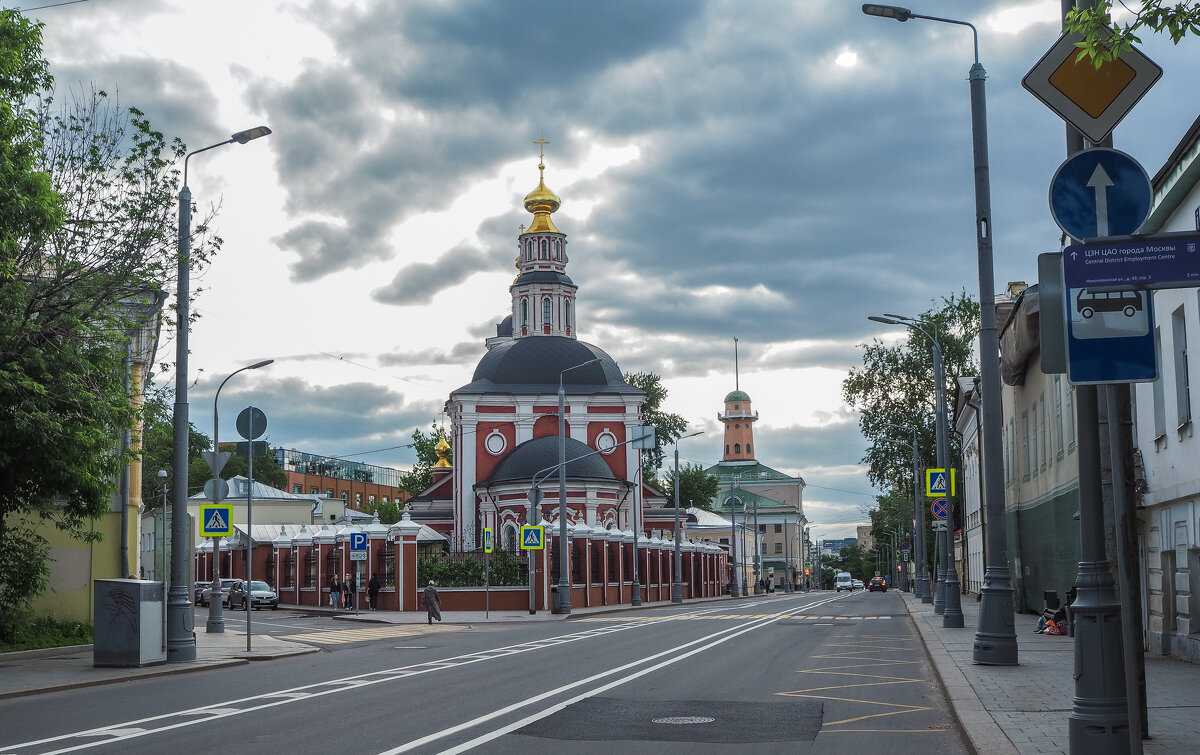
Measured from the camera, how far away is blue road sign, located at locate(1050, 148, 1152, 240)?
820 centimetres

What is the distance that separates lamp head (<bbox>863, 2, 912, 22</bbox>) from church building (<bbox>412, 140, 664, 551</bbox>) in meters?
48.1

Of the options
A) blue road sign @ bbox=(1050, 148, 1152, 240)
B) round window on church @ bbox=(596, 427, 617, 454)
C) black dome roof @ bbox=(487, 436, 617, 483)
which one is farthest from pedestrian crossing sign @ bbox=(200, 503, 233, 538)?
round window on church @ bbox=(596, 427, 617, 454)

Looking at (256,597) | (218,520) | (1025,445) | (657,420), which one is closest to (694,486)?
(657,420)

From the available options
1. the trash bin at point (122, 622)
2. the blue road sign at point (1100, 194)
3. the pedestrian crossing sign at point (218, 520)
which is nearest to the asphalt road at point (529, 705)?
the trash bin at point (122, 622)

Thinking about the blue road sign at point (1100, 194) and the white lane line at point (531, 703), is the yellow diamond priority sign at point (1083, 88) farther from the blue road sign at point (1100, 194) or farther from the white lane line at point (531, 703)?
the white lane line at point (531, 703)

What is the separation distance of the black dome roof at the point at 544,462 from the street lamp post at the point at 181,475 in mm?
45420

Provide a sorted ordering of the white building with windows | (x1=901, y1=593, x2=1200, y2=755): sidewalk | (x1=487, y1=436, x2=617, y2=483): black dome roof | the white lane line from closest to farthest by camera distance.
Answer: (x1=901, y1=593, x2=1200, y2=755): sidewalk, the white lane line, the white building with windows, (x1=487, y1=436, x2=617, y2=483): black dome roof

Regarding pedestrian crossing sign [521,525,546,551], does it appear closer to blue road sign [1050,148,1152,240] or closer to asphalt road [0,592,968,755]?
asphalt road [0,592,968,755]

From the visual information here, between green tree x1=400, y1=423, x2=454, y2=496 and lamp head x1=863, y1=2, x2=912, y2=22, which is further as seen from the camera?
green tree x1=400, y1=423, x2=454, y2=496

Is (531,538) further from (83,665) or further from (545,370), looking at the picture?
(545,370)

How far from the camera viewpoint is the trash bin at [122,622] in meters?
19.5

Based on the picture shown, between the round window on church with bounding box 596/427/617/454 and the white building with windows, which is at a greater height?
the round window on church with bounding box 596/427/617/454

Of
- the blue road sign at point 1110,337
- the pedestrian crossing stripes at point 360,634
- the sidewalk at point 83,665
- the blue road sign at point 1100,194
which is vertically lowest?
the pedestrian crossing stripes at point 360,634

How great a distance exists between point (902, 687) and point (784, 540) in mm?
144420
